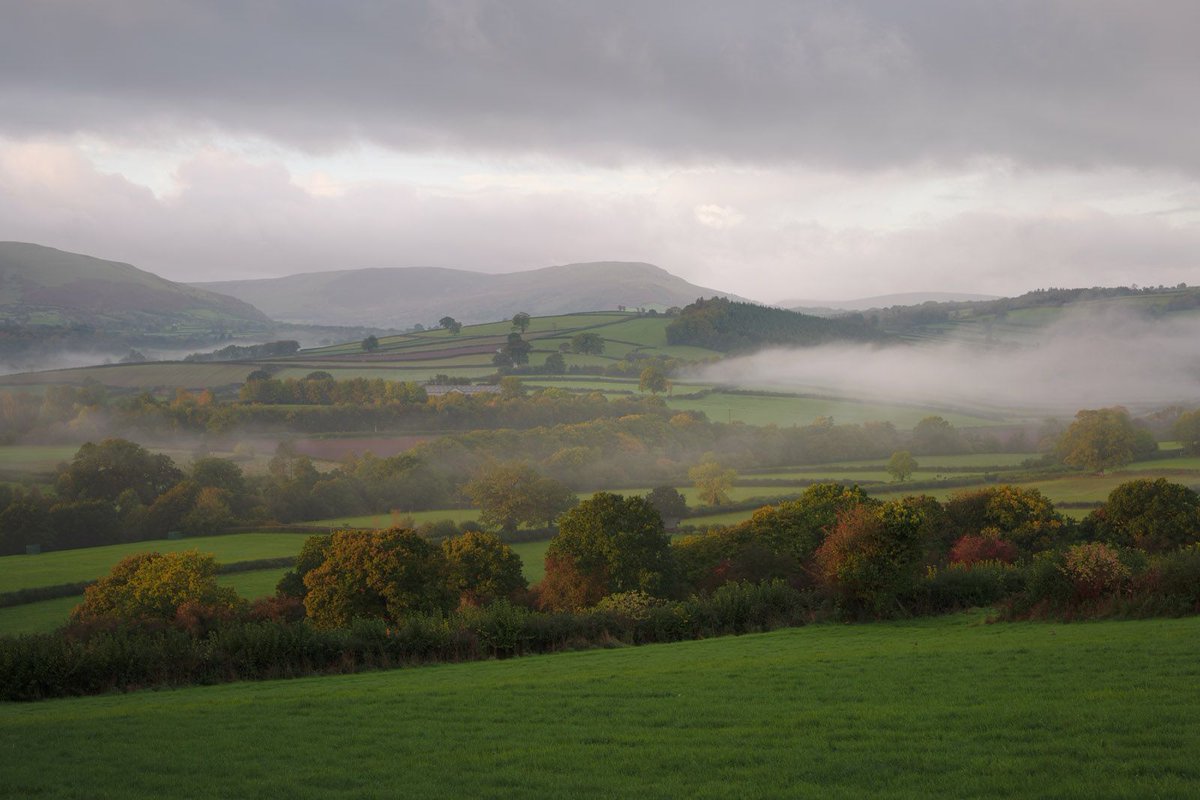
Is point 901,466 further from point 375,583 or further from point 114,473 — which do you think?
point 114,473

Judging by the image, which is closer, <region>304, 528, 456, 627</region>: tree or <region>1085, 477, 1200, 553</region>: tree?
<region>304, 528, 456, 627</region>: tree

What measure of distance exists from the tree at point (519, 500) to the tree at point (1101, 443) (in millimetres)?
46402

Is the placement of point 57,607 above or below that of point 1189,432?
below

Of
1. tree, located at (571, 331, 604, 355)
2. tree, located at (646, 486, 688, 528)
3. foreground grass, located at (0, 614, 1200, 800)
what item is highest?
tree, located at (571, 331, 604, 355)

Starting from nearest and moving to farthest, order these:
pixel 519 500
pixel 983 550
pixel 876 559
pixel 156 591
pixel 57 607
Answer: pixel 876 559 → pixel 156 591 → pixel 983 550 → pixel 57 607 → pixel 519 500

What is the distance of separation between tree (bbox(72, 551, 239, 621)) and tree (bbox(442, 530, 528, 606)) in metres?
10.8

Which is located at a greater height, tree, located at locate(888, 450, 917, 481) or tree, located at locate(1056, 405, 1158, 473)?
tree, located at locate(1056, 405, 1158, 473)

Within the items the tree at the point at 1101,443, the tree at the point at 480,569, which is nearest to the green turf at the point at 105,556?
the tree at the point at 480,569

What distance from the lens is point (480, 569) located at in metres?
46.3

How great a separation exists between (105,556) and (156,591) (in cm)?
2530

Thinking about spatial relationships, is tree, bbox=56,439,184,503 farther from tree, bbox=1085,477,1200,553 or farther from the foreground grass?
tree, bbox=1085,477,1200,553

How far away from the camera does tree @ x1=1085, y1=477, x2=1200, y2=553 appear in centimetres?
4784

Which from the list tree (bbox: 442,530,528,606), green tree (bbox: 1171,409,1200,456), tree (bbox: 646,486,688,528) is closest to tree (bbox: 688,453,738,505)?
tree (bbox: 646,486,688,528)

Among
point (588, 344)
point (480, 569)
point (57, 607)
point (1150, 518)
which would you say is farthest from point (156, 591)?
point (588, 344)
